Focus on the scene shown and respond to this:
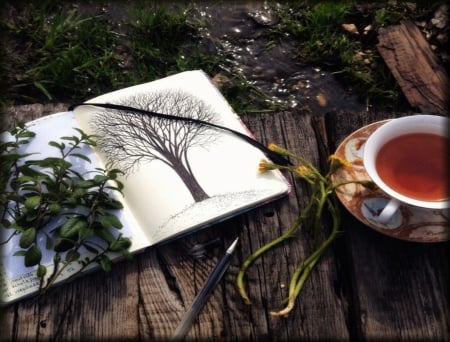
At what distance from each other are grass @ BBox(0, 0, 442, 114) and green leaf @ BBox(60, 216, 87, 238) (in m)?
0.91

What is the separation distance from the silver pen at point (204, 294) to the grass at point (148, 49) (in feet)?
2.88

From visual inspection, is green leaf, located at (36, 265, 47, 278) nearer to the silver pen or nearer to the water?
the silver pen

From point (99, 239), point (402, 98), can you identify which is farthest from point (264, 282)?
point (402, 98)

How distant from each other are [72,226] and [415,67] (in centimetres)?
131

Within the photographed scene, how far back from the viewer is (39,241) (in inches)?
51.9

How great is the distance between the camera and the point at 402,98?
2.11 metres

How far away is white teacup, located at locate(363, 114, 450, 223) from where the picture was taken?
1286 mm

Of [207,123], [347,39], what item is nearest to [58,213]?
[207,123]

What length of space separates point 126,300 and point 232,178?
38 centimetres

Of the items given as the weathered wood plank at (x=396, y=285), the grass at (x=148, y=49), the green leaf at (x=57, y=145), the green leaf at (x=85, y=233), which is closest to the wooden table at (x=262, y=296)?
the weathered wood plank at (x=396, y=285)

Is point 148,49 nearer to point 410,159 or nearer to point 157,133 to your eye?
point 157,133

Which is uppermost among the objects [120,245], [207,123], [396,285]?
[207,123]

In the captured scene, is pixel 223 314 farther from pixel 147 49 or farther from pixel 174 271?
pixel 147 49

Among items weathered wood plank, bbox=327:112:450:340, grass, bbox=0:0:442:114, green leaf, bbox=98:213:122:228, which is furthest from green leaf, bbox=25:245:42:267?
grass, bbox=0:0:442:114
